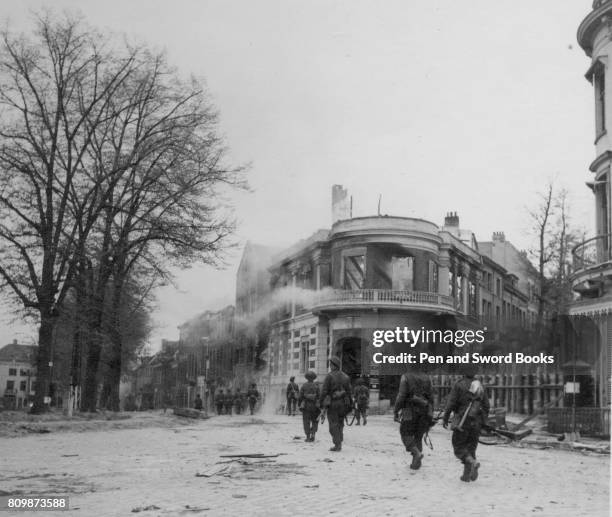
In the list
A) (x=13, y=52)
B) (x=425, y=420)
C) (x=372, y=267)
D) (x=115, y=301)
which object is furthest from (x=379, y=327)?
(x=425, y=420)

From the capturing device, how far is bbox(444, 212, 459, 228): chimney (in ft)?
131

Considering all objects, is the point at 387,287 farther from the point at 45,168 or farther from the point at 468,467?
the point at 468,467

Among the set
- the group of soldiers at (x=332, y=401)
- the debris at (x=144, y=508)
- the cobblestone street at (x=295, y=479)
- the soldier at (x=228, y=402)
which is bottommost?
the soldier at (x=228, y=402)

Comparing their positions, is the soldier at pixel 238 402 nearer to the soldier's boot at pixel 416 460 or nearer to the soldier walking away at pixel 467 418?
the soldier's boot at pixel 416 460

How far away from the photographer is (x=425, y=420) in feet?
38.2

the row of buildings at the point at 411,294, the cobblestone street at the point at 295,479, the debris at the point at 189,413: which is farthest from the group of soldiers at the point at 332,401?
the debris at the point at 189,413

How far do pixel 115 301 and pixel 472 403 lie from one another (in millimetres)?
20660

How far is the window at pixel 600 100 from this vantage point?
22922 millimetres

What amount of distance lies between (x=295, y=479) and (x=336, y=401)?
195 inches

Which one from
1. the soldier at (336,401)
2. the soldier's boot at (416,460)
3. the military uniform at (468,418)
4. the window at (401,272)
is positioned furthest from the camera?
the window at (401,272)

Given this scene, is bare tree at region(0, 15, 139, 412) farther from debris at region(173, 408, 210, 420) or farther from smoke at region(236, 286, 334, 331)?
smoke at region(236, 286, 334, 331)

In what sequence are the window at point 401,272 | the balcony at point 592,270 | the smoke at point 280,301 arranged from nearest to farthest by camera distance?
the balcony at point 592,270 < the window at point 401,272 < the smoke at point 280,301

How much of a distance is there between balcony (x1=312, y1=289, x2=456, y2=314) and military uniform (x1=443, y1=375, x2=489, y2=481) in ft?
76.7

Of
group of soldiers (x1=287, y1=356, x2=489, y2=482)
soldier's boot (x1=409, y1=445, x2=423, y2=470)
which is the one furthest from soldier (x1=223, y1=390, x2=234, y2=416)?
soldier's boot (x1=409, y1=445, x2=423, y2=470)
